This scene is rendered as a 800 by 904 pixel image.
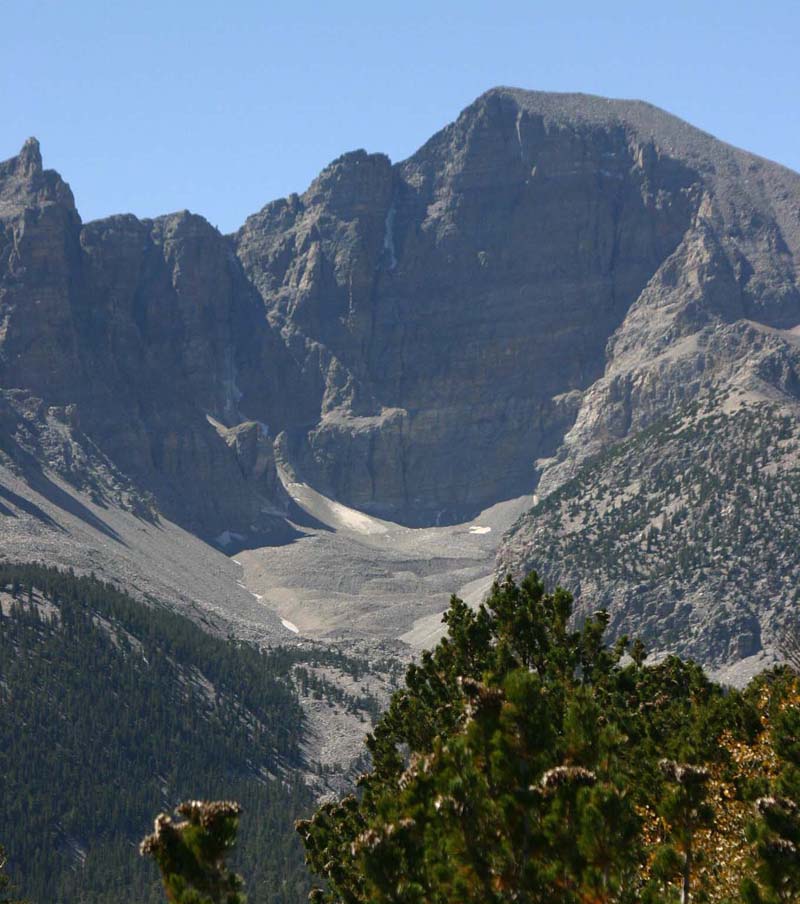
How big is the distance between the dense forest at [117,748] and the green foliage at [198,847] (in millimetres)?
101171

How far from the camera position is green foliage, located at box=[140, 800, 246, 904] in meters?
27.9

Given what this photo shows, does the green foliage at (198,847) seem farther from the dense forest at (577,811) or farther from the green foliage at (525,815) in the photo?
the dense forest at (577,811)

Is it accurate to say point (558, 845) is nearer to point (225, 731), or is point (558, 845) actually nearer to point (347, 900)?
point (347, 900)

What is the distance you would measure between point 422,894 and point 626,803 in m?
4.19

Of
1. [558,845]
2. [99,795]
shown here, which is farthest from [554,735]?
[99,795]

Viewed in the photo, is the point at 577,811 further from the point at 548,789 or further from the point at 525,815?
the point at 525,815

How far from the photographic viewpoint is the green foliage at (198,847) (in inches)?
1099

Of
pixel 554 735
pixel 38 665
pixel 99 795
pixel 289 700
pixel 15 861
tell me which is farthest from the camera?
pixel 289 700

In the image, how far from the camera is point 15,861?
13575 cm

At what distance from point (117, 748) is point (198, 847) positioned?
139 m

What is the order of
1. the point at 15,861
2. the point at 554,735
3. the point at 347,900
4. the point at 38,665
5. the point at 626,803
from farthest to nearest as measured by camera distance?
the point at 38,665
the point at 15,861
the point at 347,900
the point at 554,735
the point at 626,803

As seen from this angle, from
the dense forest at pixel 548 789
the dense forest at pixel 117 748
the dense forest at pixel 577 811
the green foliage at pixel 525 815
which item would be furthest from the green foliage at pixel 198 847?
the dense forest at pixel 117 748

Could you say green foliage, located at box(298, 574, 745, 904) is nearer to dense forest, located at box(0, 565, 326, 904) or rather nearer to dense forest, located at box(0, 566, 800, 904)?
dense forest, located at box(0, 566, 800, 904)

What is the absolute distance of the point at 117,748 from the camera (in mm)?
163125
